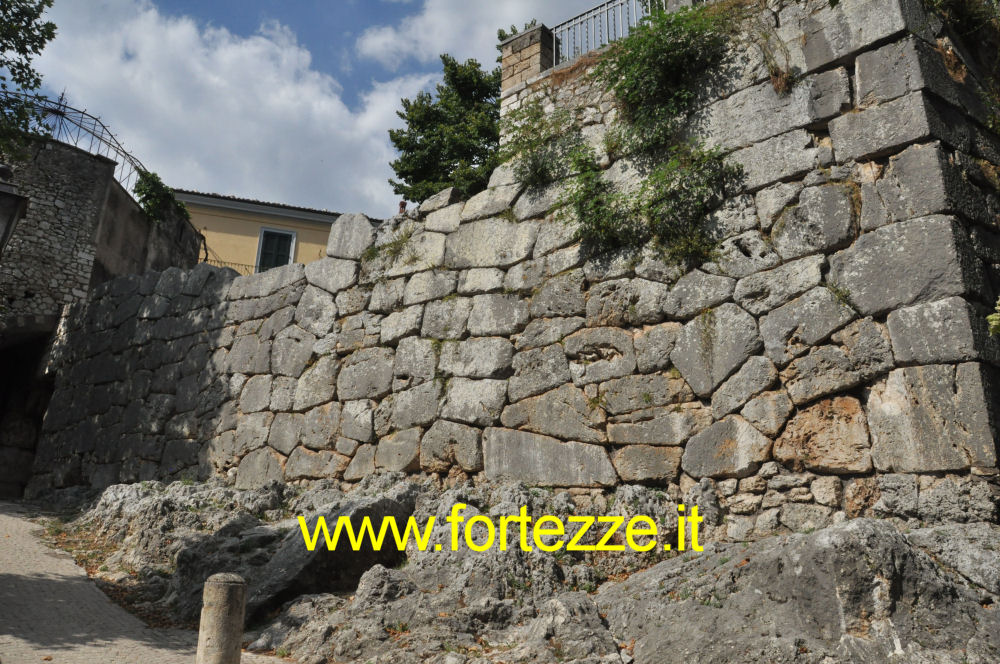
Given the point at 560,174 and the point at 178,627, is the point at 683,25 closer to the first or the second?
the point at 560,174

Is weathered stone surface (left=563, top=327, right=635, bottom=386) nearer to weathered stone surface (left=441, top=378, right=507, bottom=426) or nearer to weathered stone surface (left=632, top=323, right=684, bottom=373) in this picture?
weathered stone surface (left=632, top=323, right=684, bottom=373)

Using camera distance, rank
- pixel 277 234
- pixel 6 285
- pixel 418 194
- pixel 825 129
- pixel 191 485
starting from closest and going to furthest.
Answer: pixel 825 129, pixel 191 485, pixel 6 285, pixel 418 194, pixel 277 234

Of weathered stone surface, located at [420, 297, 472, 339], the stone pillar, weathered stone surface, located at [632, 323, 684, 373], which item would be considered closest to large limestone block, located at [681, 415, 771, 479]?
weathered stone surface, located at [632, 323, 684, 373]

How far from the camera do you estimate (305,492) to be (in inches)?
297

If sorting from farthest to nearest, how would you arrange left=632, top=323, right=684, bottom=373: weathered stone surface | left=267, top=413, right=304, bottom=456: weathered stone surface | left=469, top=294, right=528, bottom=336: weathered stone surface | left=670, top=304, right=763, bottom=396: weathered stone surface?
left=267, top=413, right=304, bottom=456: weathered stone surface → left=469, top=294, right=528, bottom=336: weathered stone surface → left=632, top=323, right=684, bottom=373: weathered stone surface → left=670, top=304, right=763, bottom=396: weathered stone surface

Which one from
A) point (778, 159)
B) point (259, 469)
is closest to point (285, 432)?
point (259, 469)

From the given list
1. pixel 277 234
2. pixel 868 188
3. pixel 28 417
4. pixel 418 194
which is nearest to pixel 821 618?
pixel 868 188

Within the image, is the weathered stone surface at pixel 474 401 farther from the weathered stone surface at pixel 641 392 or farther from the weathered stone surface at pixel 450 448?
the weathered stone surface at pixel 641 392

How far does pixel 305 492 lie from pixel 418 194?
10530 mm

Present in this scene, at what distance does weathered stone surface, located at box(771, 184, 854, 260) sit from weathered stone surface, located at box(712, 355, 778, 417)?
0.80 meters

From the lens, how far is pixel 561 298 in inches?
258

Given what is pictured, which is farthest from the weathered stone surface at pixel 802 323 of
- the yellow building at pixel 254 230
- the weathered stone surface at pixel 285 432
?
the yellow building at pixel 254 230

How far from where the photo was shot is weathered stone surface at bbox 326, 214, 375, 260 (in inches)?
330

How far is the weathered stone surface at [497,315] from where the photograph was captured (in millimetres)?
6797
